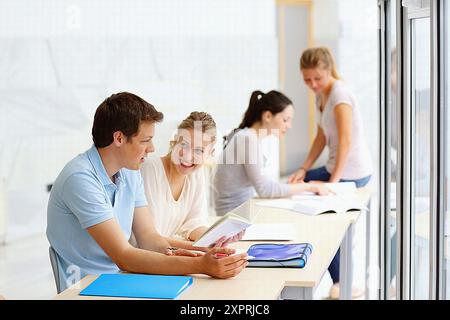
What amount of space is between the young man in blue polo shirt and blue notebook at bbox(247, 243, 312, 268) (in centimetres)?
11

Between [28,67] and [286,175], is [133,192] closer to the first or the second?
[28,67]

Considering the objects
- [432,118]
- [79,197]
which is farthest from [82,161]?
[432,118]

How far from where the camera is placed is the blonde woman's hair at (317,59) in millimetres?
3549

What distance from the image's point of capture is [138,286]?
160 centimetres

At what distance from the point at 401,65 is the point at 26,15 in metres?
2.96

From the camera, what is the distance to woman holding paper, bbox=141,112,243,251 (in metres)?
2.25

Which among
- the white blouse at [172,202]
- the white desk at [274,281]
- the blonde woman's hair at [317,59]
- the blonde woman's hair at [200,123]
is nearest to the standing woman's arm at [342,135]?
the blonde woman's hair at [317,59]

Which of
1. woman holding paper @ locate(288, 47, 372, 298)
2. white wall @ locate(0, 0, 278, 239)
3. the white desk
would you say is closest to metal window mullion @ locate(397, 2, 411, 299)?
the white desk

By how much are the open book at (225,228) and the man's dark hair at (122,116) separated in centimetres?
32

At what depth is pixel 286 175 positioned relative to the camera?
721cm

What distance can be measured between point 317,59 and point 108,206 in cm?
200

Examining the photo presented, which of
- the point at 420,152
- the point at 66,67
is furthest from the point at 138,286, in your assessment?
the point at 66,67

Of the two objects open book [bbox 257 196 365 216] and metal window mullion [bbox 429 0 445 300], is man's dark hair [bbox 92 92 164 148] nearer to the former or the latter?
metal window mullion [bbox 429 0 445 300]

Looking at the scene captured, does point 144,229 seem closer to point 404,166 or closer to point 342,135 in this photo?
point 404,166
